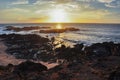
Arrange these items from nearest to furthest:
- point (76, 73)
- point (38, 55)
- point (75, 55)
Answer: point (76, 73) → point (75, 55) → point (38, 55)

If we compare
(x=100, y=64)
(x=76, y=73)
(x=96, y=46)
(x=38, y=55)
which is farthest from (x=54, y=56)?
(x=76, y=73)

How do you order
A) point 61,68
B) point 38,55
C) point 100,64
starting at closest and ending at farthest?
point 61,68
point 100,64
point 38,55

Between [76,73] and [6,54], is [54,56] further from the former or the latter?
[76,73]

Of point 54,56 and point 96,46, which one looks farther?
point 96,46

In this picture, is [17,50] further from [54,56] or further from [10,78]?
[10,78]

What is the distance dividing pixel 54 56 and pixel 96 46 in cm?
548

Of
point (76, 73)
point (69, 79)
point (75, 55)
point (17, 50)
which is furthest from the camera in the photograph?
point (17, 50)

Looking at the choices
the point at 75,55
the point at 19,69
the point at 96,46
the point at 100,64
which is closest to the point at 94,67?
the point at 100,64

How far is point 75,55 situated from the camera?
75.0ft

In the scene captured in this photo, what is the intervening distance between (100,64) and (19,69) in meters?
5.93

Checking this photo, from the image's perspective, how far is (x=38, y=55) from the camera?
2473 cm

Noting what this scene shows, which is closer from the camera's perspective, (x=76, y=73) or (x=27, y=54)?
(x=76, y=73)

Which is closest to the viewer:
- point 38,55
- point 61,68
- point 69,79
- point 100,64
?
point 69,79

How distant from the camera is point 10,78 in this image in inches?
496
